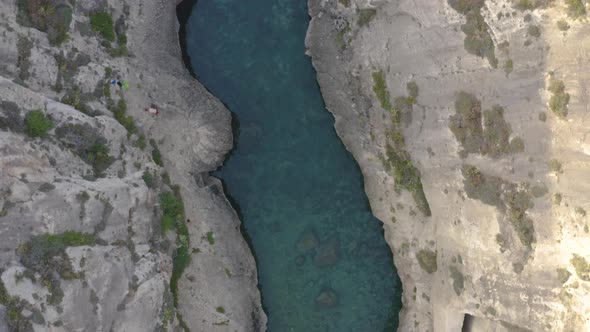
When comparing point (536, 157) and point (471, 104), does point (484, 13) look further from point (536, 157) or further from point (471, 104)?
point (536, 157)

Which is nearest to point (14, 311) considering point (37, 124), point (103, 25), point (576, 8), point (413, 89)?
point (37, 124)

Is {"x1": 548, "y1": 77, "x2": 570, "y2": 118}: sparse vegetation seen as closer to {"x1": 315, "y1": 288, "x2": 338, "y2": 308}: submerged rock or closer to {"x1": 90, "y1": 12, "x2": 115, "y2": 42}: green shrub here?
{"x1": 315, "y1": 288, "x2": 338, "y2": 308}: submerged rock

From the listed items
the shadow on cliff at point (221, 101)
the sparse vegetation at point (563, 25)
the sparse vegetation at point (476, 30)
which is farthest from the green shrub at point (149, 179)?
the sparse vegetation at point (563, 25)

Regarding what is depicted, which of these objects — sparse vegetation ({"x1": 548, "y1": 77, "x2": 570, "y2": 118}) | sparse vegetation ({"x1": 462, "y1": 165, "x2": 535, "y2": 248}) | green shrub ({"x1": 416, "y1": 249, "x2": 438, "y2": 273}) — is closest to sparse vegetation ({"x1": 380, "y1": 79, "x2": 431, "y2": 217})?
green shrub ({"x1": 416, "y1": 249, "x2": 438, "y2": 273})

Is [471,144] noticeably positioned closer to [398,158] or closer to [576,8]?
[398,158]

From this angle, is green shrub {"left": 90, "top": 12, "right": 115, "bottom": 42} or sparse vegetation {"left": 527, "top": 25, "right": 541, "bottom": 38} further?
green shrub {"left": 90, "top": 12, "right": 115, "bottom": 42}

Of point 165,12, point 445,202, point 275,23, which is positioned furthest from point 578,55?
point 165,12

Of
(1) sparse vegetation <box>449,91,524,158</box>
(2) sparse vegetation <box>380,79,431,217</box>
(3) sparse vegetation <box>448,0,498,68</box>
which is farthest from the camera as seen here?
(2) sparse vegetation <box>380,79,431,217</box>
